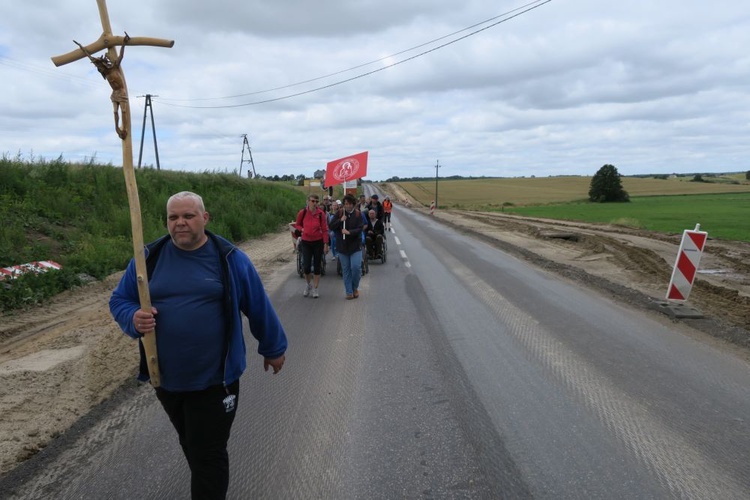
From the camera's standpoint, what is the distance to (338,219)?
8.78 meters

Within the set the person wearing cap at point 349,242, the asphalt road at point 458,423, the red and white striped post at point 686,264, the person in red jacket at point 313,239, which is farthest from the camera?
the person in red jacket at point 313,239

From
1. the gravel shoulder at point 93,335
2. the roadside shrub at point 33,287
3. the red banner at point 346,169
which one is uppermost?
the red banner at point 346,169

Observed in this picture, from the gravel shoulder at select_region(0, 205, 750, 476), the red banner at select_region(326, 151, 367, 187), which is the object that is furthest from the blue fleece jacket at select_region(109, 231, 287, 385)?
the red banner at select_region(326, 151, 367, 187)

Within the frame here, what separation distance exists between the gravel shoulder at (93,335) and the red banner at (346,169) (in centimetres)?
340

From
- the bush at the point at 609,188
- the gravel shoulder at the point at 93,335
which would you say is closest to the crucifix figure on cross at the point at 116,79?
the gravel shoulder at the point at 93,335

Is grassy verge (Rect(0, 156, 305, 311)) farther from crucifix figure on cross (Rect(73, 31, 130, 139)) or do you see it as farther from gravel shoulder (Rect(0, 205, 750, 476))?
crucifix figure on cross (Rect(73, 31, 130, 139))

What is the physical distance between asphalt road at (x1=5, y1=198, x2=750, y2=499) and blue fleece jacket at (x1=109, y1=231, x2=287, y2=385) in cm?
95

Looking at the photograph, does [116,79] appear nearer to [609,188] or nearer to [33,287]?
[33,287]

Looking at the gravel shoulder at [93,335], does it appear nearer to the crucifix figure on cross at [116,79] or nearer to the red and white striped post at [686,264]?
the red and white striped post at [686,264]

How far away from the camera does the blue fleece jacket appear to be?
253 cm

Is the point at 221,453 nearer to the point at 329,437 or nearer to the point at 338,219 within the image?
the point at 329,437

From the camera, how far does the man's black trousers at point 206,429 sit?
100 inches

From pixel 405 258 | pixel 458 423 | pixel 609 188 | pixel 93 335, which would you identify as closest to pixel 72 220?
pixel 93 335

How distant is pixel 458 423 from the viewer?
12.6 ft
